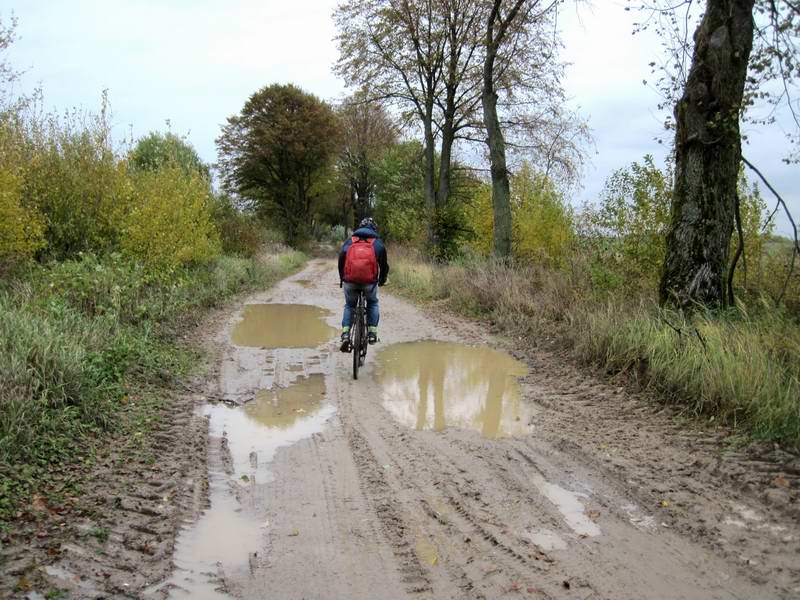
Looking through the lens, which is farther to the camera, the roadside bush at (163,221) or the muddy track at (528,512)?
the roadside bush at (163,221)

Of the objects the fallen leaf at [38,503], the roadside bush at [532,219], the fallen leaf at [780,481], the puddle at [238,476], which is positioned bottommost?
the puddle at [238,476]

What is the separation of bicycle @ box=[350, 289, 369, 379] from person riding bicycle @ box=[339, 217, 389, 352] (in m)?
0.07

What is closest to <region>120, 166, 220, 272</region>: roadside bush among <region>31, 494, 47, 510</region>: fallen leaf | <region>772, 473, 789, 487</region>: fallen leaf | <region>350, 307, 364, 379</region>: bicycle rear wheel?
<region>350, 307, 364, 379</region>: bicycle rear wheel

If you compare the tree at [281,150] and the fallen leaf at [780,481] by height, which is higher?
the tree at [281,150]

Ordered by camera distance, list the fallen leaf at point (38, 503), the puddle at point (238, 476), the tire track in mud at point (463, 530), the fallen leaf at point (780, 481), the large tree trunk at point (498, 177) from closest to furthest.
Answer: the tire track in mud at point (463, 530) < the puddle at point (238, 476) < the fallen leaf at point (38, 503) < the fallen leaf at point (780, 481) < the large tree trunk at point (498, 177)

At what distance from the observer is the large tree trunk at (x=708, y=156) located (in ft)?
23.7

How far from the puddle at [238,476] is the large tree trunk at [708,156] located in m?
5.18

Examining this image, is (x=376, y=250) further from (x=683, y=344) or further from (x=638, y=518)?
(x=638, y=518)

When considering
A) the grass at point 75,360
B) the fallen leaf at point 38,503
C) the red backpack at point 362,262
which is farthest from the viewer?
the red backpack at point 362,262

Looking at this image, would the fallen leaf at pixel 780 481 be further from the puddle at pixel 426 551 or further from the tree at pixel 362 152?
the tree at pixel 362 152

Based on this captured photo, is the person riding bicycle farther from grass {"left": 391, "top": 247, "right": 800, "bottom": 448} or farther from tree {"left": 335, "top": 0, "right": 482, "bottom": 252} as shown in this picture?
tree {"left": 335, "top": 0, "right": 482, "bottom": 252}

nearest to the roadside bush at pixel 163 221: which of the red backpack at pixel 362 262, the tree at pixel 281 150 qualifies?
the red backpack at pixel 362 262

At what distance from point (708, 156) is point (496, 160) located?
8.10 m

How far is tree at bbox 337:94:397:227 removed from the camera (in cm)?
3838
